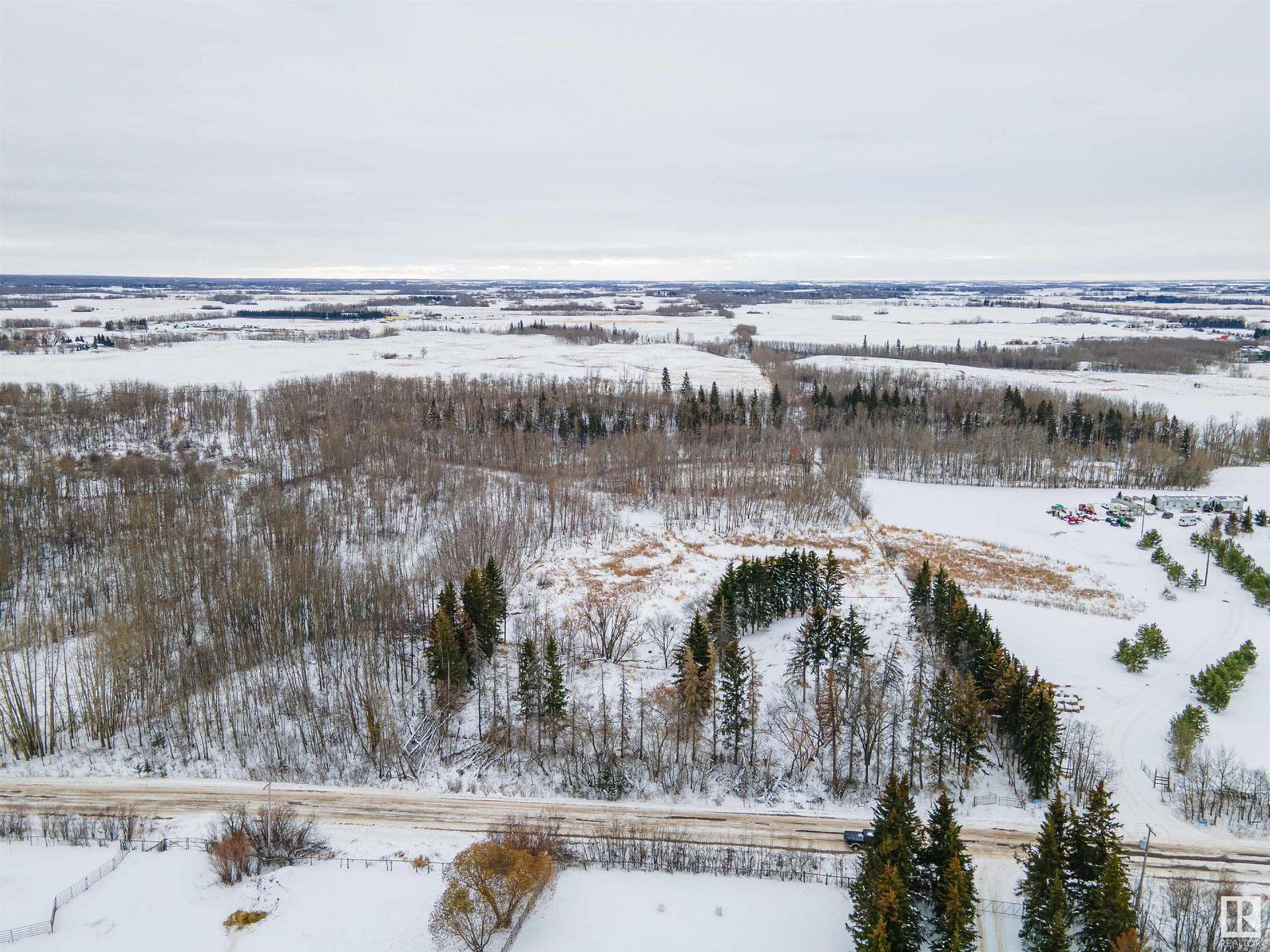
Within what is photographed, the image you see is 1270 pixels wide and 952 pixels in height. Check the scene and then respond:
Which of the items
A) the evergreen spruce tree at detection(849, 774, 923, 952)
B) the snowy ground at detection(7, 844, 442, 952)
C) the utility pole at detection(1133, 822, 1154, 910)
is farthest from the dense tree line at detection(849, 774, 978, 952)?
the snowy ground at detection(7, 844, 442, 952)

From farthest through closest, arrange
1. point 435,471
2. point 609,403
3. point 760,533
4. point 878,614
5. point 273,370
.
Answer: point 273,370 < point 609,403 < point 435,471 < point 760,533 < point 878,614

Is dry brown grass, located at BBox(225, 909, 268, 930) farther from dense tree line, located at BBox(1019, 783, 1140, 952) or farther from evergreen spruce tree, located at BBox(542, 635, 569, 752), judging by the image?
dense tree line, located at BBox(1019, 783, 1140, 952)

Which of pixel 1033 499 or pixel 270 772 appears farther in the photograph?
pixel 1033 499

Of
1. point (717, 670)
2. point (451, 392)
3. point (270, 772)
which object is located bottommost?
point (270, 772)

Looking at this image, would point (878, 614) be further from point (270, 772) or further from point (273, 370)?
point (273, 370)

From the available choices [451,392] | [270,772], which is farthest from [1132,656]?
[451,392]

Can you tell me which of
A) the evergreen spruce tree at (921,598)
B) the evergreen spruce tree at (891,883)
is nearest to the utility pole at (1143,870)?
the evergreen spruce tree at (891,883)

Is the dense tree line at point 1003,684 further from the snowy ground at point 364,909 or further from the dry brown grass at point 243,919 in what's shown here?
the dry brown grass at point 243,919

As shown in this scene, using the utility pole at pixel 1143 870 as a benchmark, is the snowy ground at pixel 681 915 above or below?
below
